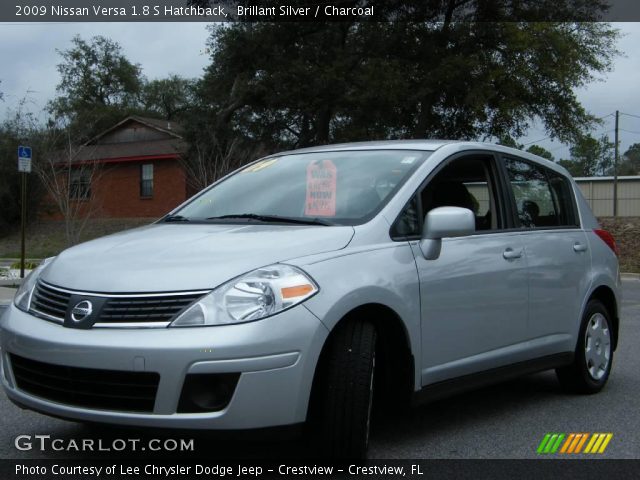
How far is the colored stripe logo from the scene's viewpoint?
444 centimetres

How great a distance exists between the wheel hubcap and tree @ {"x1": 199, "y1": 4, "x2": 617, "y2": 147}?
2378cm

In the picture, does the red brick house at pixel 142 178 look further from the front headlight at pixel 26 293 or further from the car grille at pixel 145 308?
the car grille at pixel 145 308

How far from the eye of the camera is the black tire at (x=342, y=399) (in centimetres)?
369

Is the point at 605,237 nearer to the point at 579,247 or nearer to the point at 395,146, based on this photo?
the point at 579,247

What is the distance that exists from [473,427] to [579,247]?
169 centimetres

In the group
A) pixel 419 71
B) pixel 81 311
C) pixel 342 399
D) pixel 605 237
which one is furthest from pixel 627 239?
pixel 81 311

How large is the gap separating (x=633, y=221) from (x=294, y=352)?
1141 inches

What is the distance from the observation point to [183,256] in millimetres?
3816

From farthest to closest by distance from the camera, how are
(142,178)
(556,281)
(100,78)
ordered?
1. (100,78)
2. (142,178)
3. (556,281)

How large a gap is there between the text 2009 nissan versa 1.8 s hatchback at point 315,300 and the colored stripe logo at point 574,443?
506 mm

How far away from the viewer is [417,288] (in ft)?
13.9

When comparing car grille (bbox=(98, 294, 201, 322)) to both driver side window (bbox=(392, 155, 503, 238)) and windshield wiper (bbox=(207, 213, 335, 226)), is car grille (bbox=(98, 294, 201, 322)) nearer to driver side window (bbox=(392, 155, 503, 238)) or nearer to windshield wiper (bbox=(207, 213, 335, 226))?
windshield wiper (bbox=(207, 213, 335, 226))

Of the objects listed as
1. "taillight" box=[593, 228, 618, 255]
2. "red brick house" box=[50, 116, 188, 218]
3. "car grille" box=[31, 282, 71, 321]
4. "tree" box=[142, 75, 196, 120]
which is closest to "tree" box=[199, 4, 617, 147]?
"red brick house" box=[50, 116, 188, 218]

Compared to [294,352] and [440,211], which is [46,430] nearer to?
[294,352]
